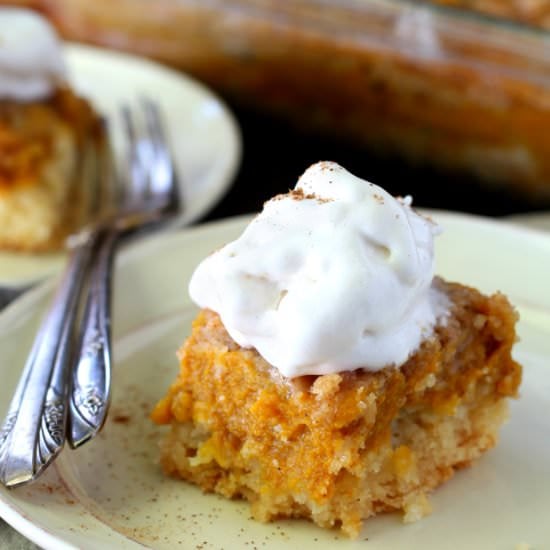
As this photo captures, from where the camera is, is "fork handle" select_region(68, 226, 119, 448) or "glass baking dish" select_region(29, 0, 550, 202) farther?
"glass baking dish" select_region(29, 0, 550, 202)

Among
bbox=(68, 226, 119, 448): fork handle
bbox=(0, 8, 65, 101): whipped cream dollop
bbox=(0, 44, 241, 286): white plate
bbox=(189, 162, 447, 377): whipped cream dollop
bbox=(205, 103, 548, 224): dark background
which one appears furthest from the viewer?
bbox=(205, 103, 548, 224): dark background

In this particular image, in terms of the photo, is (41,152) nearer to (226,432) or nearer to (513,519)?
(226,432)

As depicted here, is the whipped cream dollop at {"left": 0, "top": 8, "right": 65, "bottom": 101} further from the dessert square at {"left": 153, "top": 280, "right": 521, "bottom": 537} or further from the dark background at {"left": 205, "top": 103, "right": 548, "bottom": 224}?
the dessert square at {"left": 153, "top": 280, "right": 521, "bottom": 537}

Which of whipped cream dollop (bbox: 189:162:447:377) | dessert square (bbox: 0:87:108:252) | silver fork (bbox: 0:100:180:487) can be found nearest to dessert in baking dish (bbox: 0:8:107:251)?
dessert square (bbox: 0:87:108:252)

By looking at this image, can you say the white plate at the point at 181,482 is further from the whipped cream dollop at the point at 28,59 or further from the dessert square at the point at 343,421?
the whipped cream dollop at the point at 28,59

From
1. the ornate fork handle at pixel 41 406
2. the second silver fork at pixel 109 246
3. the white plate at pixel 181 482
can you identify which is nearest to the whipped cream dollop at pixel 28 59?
the second silver fork at pixel 109 246

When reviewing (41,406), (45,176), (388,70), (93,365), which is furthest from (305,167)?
(41,406)
